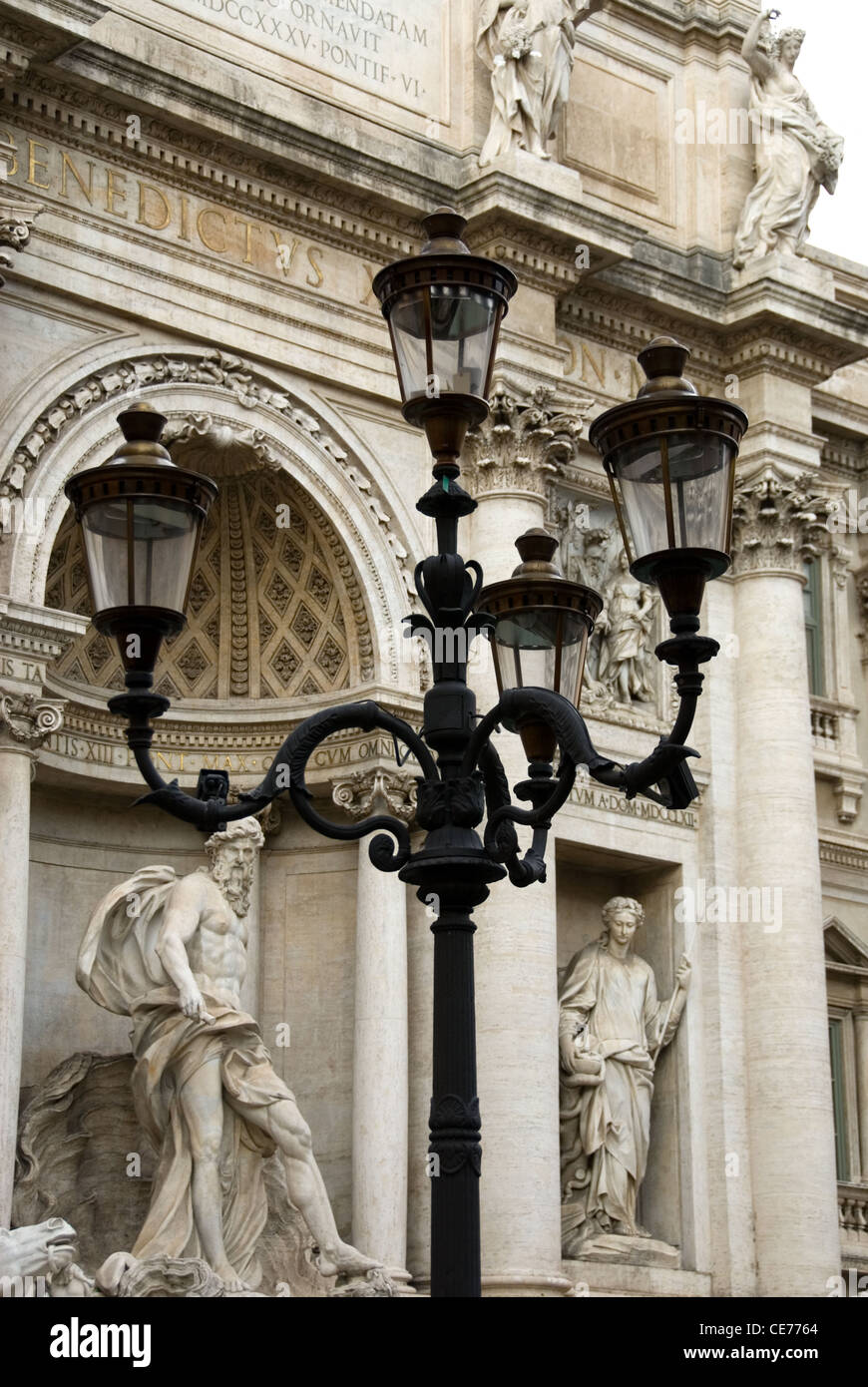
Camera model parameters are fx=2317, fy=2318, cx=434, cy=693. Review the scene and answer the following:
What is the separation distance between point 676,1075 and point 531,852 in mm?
11174

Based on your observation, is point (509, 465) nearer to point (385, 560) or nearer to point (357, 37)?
point (385, 560)

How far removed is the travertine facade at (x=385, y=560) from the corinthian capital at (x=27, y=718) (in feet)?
0.11

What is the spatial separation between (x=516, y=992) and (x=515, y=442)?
4.88m

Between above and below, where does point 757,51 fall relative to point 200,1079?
above

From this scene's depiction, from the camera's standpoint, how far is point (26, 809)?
1684cm

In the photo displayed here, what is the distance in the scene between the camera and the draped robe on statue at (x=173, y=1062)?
688 inches

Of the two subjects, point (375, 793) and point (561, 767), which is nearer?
point (561, 767)

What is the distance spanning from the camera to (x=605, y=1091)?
20.4 meters

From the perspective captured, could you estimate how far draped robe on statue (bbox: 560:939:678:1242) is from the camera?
Result: 66.4ft

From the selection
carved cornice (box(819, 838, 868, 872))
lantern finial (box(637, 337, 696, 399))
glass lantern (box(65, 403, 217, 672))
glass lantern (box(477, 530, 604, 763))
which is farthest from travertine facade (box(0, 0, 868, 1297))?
lantern finial (box(637, 337, 696, 399))

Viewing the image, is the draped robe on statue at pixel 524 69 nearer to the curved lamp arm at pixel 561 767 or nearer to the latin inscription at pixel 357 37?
the latin inscription at pixel 357 37

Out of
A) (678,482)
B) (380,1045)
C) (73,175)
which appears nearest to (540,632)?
(678,482)

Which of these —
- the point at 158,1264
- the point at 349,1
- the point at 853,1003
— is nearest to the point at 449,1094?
the point at 158,1264

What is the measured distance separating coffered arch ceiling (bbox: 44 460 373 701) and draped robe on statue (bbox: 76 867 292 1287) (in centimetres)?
251
